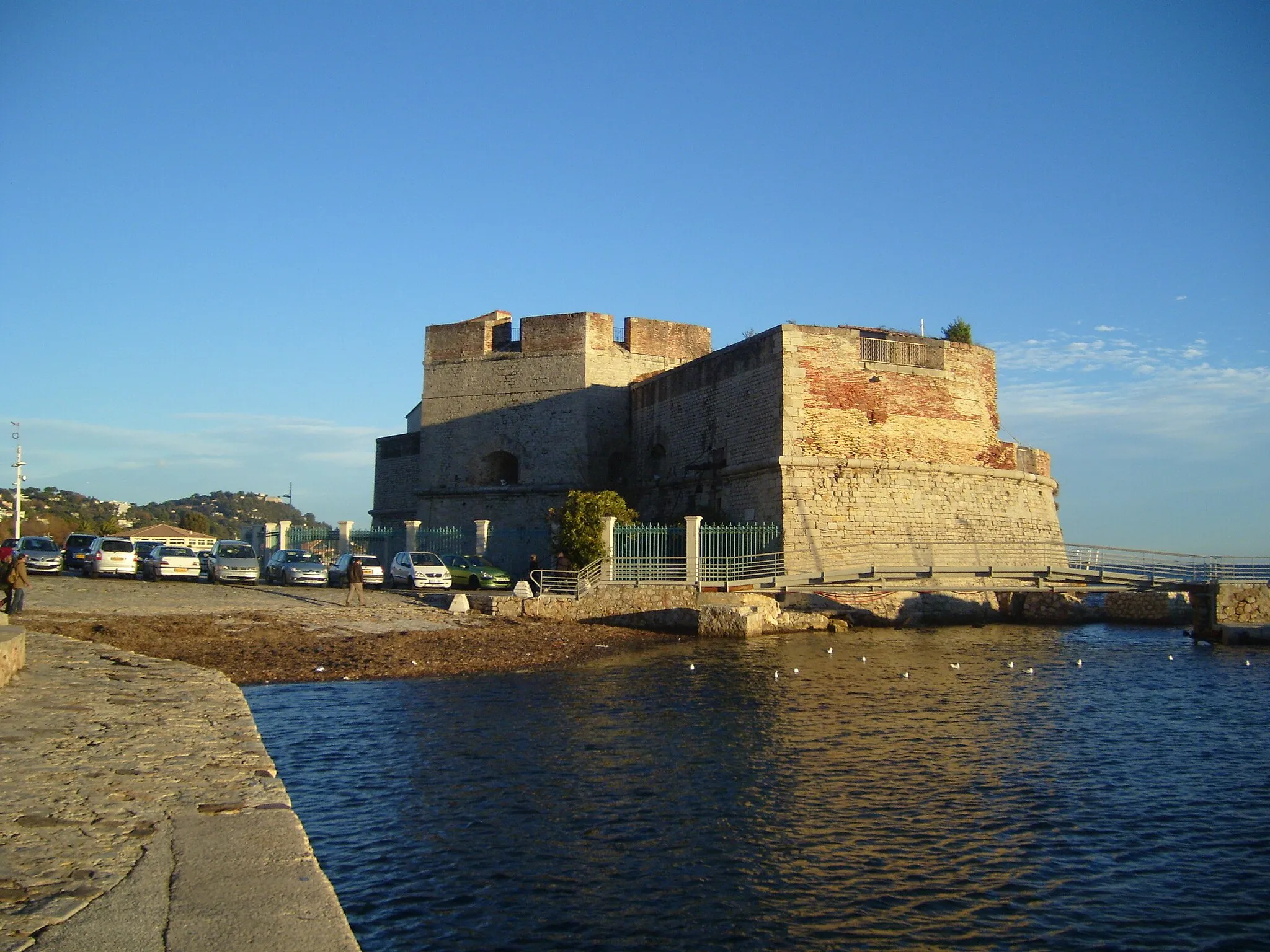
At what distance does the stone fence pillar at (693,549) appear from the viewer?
2342cm

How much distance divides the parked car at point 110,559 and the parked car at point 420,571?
23.1 feet

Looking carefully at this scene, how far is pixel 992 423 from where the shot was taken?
29.0 metres

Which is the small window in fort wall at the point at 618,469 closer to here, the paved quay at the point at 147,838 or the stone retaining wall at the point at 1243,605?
the stone retaining wall at the point at 1243,605

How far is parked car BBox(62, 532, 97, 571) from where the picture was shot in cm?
3070

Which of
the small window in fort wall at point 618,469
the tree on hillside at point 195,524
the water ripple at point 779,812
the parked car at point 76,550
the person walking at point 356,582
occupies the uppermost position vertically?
the small window in fort wall at point 618,469

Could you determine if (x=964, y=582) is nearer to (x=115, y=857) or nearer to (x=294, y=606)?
(x=294, y=606)

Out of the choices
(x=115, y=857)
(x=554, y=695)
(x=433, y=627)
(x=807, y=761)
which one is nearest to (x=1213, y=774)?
(x=807, y=761)

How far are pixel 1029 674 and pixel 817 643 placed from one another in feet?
16.2

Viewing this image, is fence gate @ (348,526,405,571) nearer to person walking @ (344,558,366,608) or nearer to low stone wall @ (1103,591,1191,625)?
person walking @ (344,558,366,608)

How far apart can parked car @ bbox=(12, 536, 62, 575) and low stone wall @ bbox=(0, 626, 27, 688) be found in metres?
18.5

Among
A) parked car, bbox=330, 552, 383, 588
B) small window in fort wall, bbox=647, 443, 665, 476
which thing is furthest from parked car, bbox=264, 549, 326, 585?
small window in fort wall, bbox=647, 443, 665, 476

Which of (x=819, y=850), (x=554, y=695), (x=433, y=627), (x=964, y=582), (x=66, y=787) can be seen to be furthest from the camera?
(x=964, y=582)

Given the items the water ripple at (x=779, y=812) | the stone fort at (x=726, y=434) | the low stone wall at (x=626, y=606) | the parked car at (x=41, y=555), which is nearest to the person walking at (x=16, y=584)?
the water ripple at (x=779, y=812)

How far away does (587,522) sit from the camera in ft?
80.7
